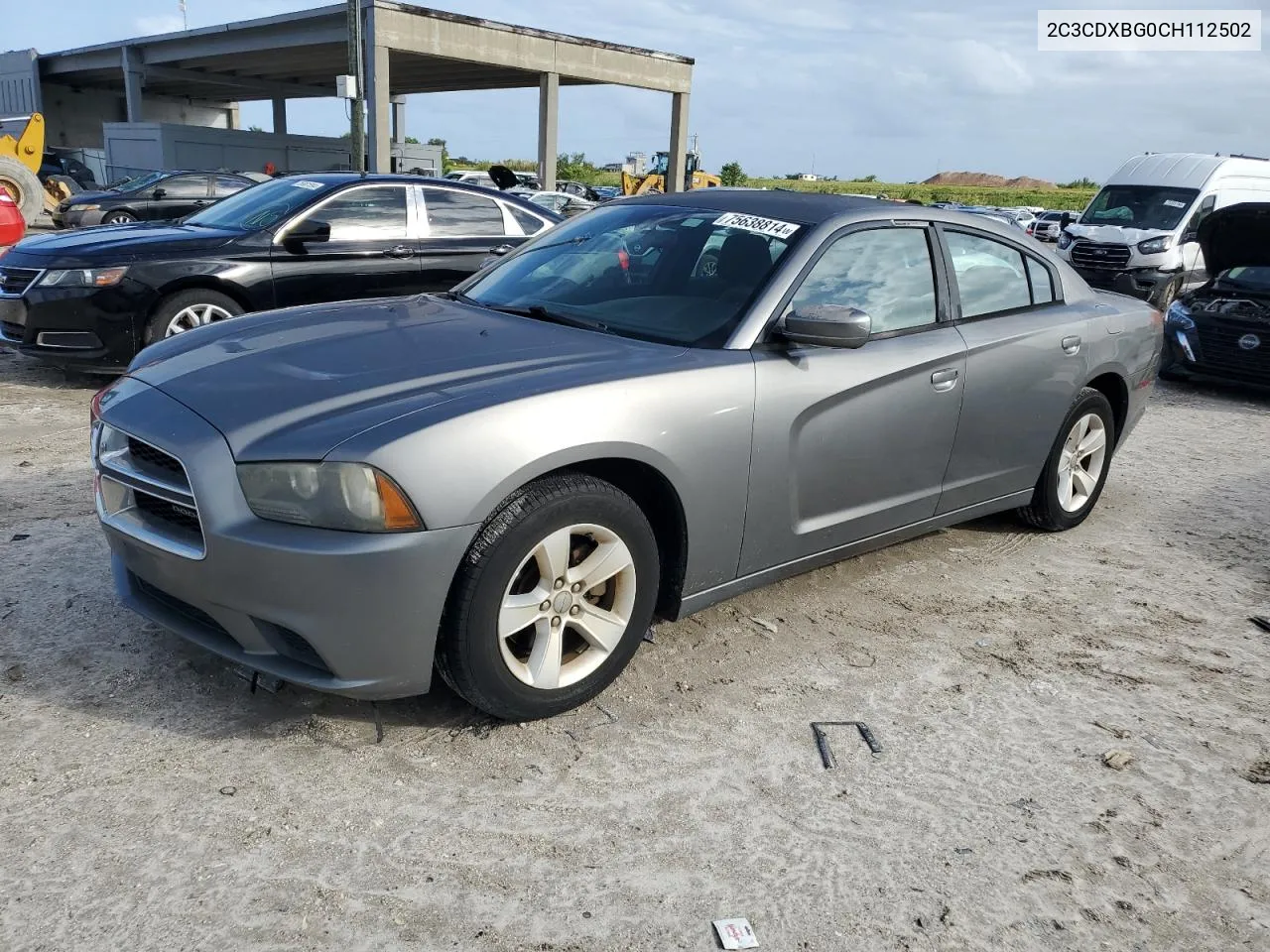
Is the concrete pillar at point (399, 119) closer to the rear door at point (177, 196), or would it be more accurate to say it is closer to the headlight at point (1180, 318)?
the rear door at point (177, 196)

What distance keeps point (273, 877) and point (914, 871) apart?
1.54 metres

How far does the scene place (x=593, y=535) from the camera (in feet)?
10.1

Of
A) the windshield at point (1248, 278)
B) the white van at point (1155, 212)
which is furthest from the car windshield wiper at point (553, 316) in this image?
the white van at point (1155, 212)

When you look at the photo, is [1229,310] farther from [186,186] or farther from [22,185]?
[22,185]

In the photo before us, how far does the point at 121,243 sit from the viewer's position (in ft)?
23.0

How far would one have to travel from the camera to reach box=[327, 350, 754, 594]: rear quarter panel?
2662mm

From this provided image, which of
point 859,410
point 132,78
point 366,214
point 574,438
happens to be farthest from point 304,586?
point 132,78

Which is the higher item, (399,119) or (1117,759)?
(399,119)

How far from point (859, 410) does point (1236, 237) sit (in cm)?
809

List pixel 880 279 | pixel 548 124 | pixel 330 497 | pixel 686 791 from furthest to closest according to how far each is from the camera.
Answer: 1. pixel 548 124
2. pixel 880 279
3. pixel 686 791
4. pixel 330 497

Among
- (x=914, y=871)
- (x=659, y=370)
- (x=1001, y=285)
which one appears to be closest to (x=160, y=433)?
(x=659, y=370)

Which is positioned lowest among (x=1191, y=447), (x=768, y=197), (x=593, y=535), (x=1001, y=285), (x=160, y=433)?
(x=1191, y=447)

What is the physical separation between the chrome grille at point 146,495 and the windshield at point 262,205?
4.78m

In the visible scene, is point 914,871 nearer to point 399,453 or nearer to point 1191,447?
point 399,453
